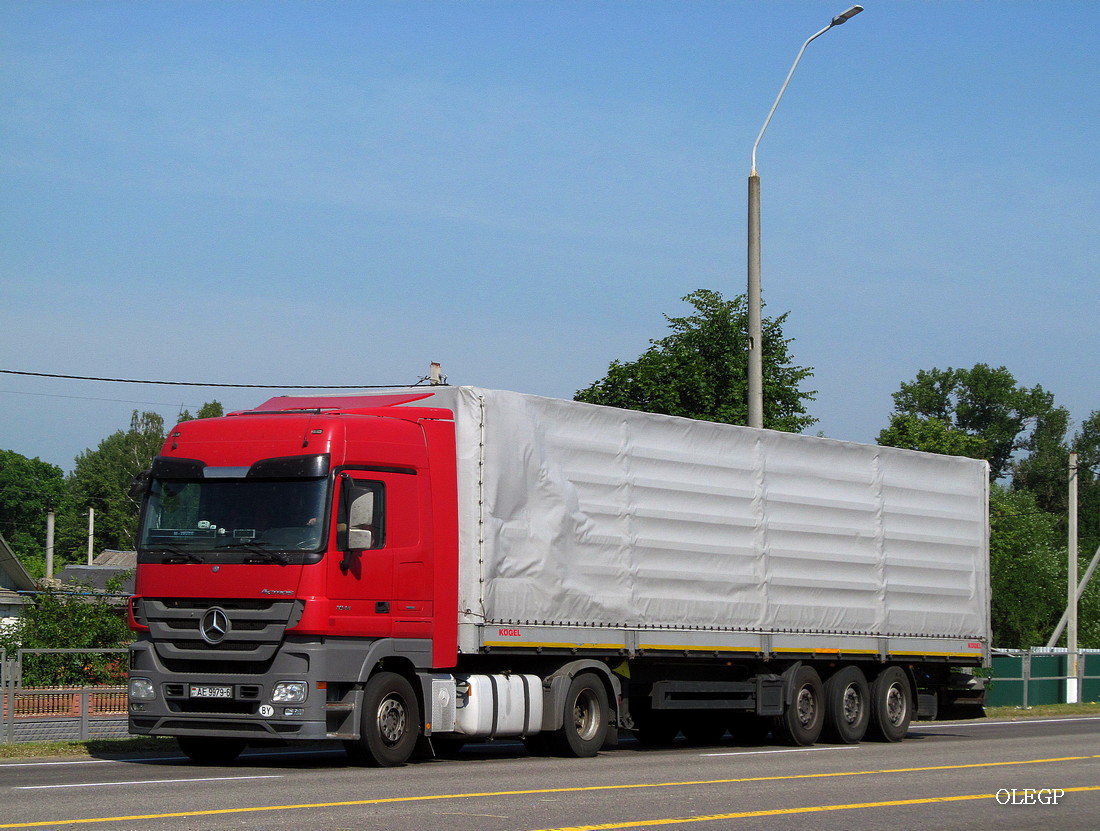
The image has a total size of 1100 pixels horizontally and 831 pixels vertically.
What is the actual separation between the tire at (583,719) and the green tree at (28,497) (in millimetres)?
108303

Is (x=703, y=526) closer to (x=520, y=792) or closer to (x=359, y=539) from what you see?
(x=359, y=539)

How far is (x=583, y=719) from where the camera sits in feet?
53.0

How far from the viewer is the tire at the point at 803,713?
1892 cm

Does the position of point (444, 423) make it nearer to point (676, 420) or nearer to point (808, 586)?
point (676, 420)

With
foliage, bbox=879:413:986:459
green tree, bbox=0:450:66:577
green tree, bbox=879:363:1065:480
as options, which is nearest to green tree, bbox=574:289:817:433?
foliage, bbox=879:413:986:459

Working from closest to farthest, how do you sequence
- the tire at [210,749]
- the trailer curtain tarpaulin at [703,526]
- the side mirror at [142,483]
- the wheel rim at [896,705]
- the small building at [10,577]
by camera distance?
1. the side mirror at [142,483]
2. the tire at [210,749]
3. the trailer curtain tarpaulin at [703,526]
4. the wheel rim at [896,705]
5. the small building at [10,577]

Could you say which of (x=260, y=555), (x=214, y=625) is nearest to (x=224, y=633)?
(x=214, y=625)

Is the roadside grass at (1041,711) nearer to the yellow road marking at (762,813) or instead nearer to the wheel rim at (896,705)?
the wheel rim at (896,705)

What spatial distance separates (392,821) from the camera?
9406mm

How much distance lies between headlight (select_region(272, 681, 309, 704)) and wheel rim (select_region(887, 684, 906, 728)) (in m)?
9.91

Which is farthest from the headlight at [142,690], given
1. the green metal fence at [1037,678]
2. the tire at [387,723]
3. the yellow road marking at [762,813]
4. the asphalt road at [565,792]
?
the green metal fence at [1037,678]

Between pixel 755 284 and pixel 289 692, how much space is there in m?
11.3

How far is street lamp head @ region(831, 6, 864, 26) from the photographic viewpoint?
22297 mm

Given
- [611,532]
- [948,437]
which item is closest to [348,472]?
[611,532]
